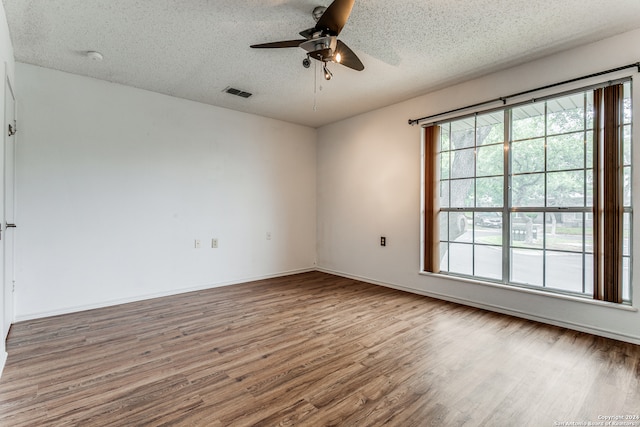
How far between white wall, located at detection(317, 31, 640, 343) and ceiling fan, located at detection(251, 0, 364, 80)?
2032mm

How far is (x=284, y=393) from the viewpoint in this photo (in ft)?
6.37

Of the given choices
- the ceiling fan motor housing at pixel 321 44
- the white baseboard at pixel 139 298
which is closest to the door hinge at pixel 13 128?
the white baseboard at pixel 139 298

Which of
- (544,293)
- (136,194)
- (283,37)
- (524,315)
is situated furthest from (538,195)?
(136,194)

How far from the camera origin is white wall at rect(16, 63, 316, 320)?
3324 millimetres

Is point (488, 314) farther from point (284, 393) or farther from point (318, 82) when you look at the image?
point (318, 82)

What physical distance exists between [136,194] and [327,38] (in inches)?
125

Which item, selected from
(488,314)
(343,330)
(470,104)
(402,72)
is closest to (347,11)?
(402,72)

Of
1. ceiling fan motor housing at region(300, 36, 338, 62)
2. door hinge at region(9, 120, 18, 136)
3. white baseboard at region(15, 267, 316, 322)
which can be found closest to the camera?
ceiling fan motor housing at region(300, 36, 338, 62)

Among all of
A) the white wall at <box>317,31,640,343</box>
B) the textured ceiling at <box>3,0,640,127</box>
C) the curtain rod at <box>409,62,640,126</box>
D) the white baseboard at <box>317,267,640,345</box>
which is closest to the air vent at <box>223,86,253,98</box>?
the textured ceiling at <box>3,0,640,127</box>

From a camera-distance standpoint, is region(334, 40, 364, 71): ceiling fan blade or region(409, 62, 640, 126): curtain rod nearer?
region(334, 40, 364, 71): ceiling fan blade

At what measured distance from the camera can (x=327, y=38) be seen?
2.18 m

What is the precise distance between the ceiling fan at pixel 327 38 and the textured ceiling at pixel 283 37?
12.2 inches

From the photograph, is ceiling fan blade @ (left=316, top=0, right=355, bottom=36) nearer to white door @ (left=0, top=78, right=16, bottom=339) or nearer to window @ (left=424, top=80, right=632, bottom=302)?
window @ (left=424, top=80, right=632, bottom=302)

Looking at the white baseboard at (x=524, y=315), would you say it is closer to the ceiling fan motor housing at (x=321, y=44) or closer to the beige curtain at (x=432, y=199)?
the beige curtain at (x=432, y=199)
